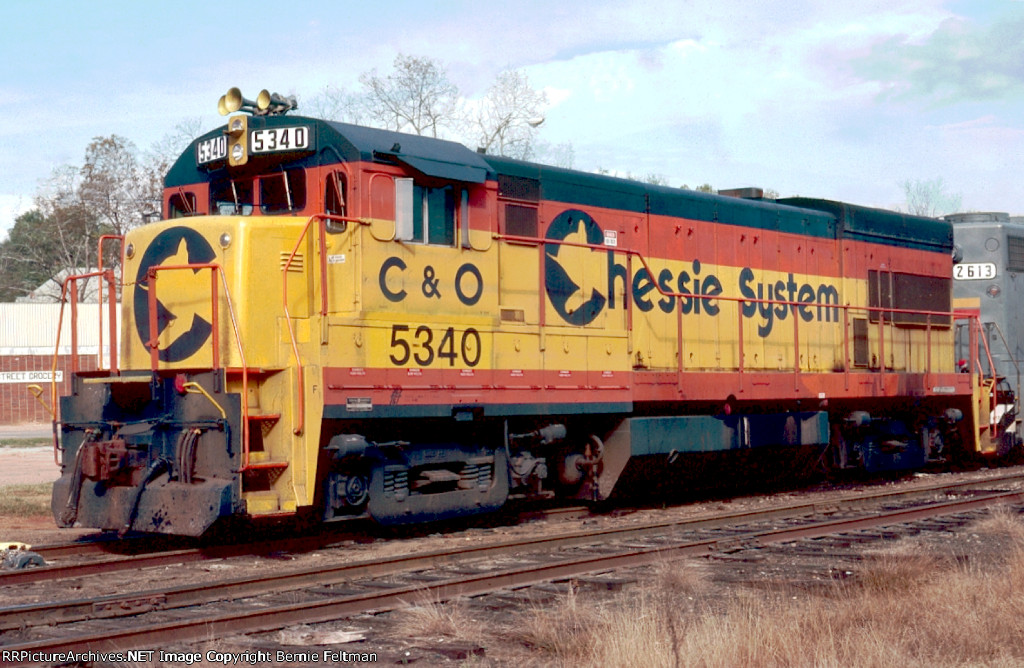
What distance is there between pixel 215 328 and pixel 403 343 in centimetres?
159

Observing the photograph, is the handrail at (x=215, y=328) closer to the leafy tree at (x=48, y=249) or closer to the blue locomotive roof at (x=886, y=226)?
the blue locomotive roof at (x=886, y=226)

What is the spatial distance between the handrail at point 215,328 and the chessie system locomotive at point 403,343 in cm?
3

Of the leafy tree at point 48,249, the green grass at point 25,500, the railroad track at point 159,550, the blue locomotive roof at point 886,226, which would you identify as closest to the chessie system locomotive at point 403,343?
the railroad track at point 159,550

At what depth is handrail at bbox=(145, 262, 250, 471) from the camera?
8.32 m

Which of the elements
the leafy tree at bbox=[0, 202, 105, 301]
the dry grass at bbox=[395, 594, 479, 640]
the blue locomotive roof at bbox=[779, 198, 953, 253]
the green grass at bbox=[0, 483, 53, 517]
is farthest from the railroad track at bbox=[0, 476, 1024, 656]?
the leafy tree at bbox=[0, 202, 105, 301]

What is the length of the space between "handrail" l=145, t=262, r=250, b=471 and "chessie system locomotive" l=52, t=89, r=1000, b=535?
35mm

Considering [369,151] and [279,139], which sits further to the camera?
[279,139]

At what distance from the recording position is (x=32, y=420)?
37.8 meters

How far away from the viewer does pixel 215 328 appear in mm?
8680

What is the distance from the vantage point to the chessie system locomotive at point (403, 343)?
8.80m

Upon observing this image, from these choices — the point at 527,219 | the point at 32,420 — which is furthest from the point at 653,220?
the point at 32,420

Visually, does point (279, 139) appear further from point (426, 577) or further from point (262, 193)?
point (426, 577)

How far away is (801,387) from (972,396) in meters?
3.78

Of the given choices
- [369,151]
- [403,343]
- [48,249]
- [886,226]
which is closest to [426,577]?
[403,343]
